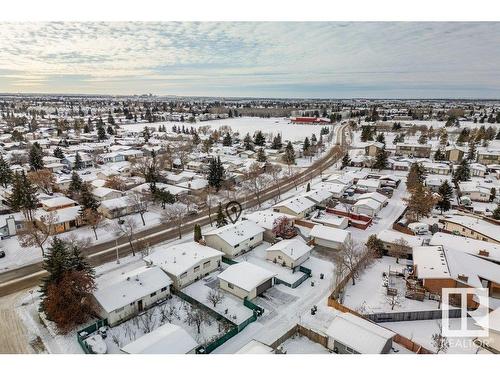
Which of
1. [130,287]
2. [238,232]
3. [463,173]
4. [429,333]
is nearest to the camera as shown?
[429,333]

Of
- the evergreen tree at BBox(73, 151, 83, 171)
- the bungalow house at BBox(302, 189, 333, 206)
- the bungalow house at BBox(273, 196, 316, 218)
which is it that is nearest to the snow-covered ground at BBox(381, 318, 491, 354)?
the bungalow house at BBox(273, 196, 316, 218)

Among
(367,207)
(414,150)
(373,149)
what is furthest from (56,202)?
(414,150)

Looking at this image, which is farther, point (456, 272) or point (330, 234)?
point (330, 234)

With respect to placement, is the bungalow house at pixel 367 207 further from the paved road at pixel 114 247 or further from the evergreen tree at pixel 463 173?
the evergreen tree at pixel 463 173

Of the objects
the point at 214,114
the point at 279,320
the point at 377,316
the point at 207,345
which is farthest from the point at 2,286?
the point at 214,114

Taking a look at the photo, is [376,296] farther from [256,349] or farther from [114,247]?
[114,247]

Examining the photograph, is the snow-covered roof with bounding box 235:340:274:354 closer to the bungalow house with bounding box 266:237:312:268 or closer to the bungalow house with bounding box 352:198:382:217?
the bungalow house with bounding box 266:237:312:268

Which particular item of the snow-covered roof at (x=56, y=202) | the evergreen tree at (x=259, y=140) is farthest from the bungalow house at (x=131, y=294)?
the evergreen tree at (x=259, y=140)
